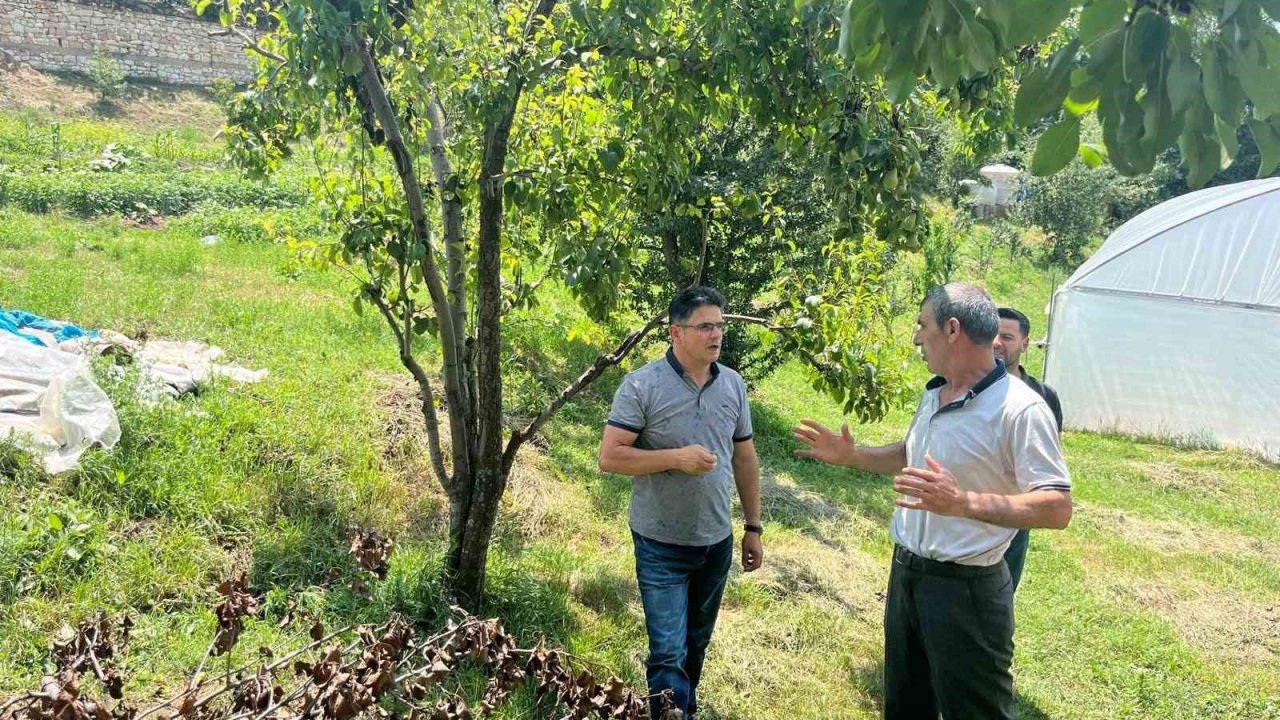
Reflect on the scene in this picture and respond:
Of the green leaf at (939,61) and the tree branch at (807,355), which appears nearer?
the green leaf at (939,61)

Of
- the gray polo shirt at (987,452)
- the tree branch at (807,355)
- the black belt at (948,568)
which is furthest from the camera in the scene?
the tree branch at (807,355)

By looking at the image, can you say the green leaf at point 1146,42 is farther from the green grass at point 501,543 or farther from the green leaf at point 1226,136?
the green grass at point 501,543

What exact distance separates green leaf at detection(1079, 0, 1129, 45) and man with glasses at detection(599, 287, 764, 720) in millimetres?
2173

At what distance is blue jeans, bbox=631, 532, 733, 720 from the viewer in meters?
3.53

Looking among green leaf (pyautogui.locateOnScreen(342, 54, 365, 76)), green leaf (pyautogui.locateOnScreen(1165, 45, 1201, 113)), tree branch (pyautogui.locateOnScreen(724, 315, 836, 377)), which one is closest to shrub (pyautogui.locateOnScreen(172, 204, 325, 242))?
tree branch (pyautogui.locateOnScreen(724, 315, 836, 377))

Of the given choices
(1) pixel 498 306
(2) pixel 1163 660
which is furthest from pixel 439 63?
(2) pixel 1163 660

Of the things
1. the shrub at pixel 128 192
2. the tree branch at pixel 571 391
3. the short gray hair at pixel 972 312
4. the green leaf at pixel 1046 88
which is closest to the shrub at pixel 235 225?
the shrub at pixel 128 192

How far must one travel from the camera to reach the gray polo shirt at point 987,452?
2.98 metres

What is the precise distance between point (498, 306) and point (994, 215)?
90.6 feet

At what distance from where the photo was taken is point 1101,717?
4719 millimetres

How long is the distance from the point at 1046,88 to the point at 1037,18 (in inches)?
4.9

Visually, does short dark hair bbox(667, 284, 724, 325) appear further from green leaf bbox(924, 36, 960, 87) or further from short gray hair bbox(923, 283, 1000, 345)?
green leaf bbox(924, 36, 960, 87)

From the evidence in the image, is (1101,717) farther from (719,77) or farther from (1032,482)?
(719,77)

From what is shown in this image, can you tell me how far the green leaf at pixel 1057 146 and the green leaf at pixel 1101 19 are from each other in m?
0.14
